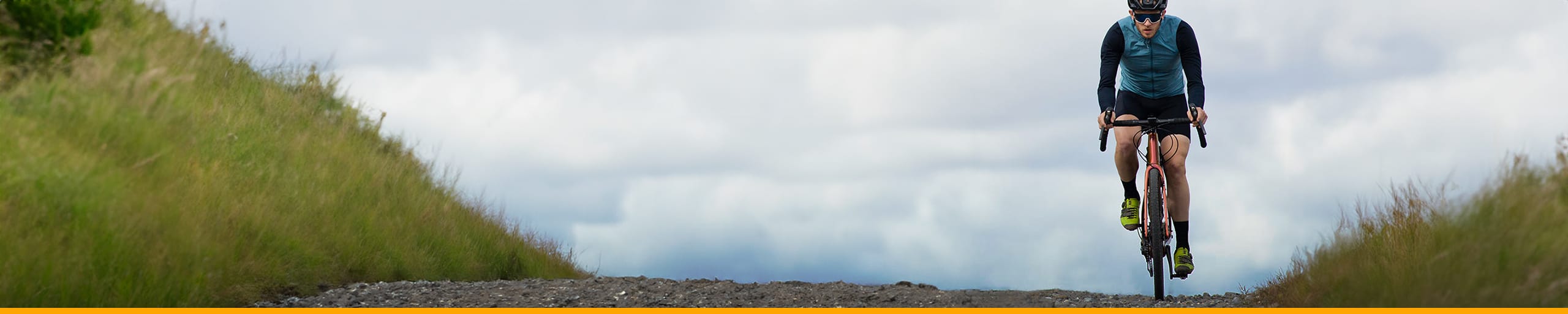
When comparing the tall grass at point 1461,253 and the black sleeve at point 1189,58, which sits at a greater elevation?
the black sleeve at point 1189,58

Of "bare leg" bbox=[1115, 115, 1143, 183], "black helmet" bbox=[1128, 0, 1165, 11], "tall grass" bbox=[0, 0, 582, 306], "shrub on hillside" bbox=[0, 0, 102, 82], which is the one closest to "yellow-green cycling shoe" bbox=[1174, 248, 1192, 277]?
"bare leg" bbox=[1115, 115, 1143, 183]

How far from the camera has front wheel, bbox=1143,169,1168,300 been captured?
7238 mm

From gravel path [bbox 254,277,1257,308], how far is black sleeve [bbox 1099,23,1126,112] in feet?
4.33

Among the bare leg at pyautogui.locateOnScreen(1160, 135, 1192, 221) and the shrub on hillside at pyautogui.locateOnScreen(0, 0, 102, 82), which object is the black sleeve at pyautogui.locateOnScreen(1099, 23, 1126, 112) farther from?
the shrub on hillside at pyautogui.locateOnScreen(0, 0, 102, 82)

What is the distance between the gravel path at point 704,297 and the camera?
698 cm

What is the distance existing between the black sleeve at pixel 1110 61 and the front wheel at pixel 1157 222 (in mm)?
571

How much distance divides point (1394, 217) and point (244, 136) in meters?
8.63

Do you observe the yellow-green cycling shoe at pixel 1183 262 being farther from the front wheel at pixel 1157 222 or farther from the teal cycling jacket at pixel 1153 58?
the teal cycling jacket at pixel 1153 58

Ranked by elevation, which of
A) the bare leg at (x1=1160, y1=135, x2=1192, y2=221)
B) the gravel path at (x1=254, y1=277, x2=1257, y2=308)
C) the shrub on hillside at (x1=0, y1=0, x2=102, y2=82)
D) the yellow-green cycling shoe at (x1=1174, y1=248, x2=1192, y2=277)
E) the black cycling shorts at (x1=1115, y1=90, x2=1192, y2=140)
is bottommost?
the gravel path at (x1=254, y1=277, x2=1257, y2=308)

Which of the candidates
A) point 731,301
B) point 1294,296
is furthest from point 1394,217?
point 731,301

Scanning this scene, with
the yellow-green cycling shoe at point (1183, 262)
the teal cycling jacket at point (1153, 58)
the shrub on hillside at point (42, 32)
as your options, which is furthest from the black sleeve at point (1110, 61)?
Answer: the shrub on hillside at point (42, 32)

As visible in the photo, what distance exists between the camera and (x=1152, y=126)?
23.7ft

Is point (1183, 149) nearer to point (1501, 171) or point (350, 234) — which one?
point (1501, 171)

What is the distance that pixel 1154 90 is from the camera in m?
7.75
